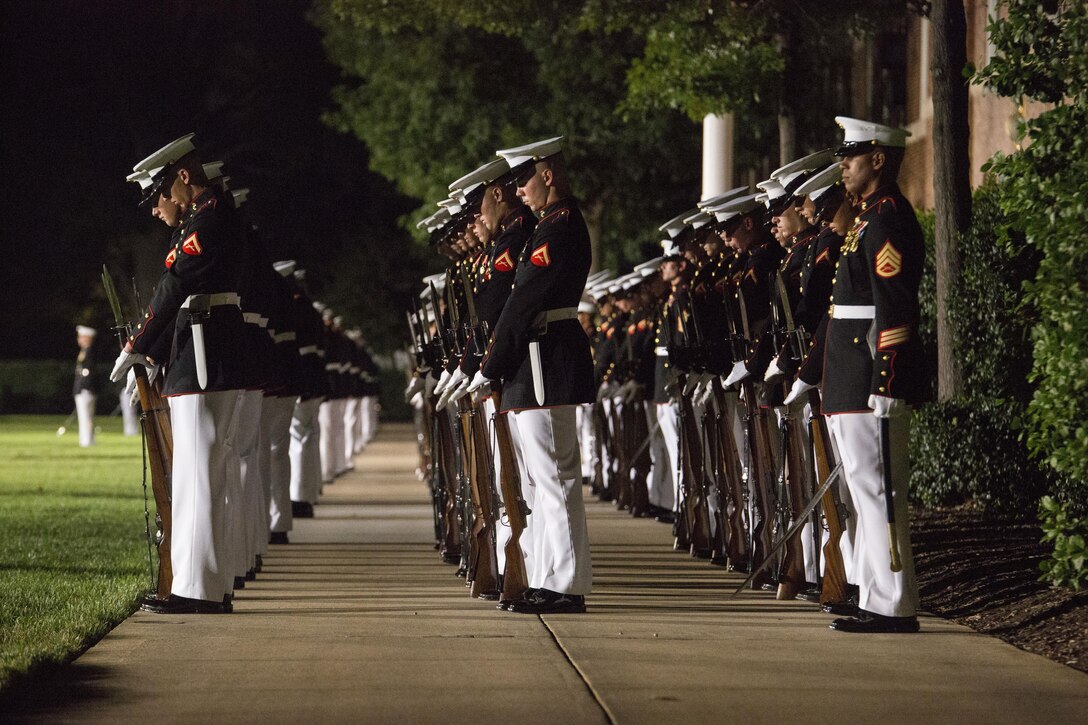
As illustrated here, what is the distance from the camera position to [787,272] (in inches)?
420

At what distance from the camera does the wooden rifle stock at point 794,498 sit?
34.2ft

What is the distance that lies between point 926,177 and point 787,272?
16281mm

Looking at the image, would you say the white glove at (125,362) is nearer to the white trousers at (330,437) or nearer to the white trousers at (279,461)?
the white trousers at (279,461)

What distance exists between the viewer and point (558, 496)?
9758 millimetres

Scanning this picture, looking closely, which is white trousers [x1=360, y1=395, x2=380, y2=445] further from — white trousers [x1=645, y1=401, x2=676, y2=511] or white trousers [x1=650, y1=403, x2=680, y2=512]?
white trousers [x1=650, y1=403, x2=680, y2=512]

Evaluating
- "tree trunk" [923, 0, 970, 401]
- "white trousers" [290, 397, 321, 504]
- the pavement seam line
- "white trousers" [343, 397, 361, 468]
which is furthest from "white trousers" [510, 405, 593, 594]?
"white trousers" [343, 397, 361, 468]

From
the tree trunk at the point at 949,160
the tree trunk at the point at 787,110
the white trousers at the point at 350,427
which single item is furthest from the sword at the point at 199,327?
the white trousers at the point at 350,427

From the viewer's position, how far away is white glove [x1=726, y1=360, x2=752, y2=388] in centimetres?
1120

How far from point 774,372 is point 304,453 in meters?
8.34

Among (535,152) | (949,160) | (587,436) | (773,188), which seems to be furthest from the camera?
(587,436)

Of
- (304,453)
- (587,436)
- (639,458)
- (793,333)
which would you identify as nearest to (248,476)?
(793,333)

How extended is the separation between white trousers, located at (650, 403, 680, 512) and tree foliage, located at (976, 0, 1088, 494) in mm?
5905

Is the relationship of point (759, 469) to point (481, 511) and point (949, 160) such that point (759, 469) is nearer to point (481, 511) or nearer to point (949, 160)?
point (481, 511)

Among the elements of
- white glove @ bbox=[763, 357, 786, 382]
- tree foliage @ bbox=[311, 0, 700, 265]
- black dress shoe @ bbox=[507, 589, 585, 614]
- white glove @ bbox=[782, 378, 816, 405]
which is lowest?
black dress shoe @ bbox=[507, 589, 585, 614]
